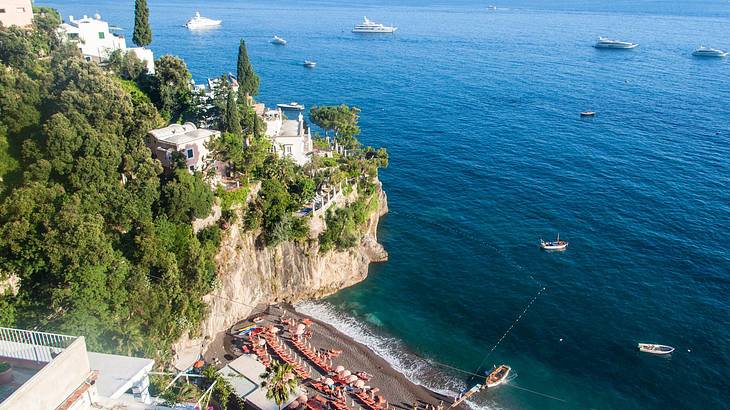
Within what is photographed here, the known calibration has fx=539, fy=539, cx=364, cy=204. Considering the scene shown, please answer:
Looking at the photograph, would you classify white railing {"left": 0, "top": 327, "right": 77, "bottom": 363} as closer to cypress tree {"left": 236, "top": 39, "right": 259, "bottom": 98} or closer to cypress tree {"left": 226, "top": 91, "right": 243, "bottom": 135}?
cypress tree {"left": 226, "top": 91, "right": 243, "bottom": 135}

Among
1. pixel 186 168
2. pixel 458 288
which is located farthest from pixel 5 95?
pixel 458 288

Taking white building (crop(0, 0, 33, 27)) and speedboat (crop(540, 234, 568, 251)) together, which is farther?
white building (crop(0, 0, 33, 27))

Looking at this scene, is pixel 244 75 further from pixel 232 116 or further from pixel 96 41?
pixel 96 41

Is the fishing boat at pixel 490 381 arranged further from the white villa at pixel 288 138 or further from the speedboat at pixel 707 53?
the speedboat at pixel 707 53

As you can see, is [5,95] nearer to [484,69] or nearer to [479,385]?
[479,385]

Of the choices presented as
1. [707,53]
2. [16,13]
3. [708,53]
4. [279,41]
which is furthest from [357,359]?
[708,53]

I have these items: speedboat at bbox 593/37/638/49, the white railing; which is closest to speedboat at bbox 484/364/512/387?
the white railing

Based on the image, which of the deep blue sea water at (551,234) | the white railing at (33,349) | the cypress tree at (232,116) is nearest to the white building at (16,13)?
the cypress tree at (232,116)

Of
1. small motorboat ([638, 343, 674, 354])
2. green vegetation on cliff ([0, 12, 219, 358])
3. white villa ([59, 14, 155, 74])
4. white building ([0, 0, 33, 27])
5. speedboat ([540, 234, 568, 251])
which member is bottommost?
small motorboat ([638, 343, 674, 354])
